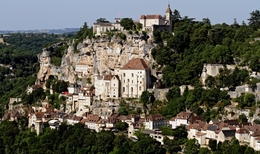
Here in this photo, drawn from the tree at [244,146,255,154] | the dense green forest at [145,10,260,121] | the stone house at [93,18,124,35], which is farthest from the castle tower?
the tree at [244,146,255,154]

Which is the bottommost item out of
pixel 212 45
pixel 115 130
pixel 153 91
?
pixel 115 130

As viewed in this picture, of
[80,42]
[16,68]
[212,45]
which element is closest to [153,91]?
[212,45]

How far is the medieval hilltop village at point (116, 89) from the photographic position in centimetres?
4893

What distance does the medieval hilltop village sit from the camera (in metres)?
48.9

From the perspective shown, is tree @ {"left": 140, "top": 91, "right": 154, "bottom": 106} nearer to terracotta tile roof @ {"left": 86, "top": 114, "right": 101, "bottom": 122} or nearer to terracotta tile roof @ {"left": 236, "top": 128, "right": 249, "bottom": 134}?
terracotta tile roof @ {"left": 86, "top": 114, "right": 101, "bottom": 122}

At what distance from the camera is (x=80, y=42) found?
6819 cm

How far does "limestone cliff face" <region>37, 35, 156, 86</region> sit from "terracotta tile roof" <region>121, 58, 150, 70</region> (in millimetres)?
2183

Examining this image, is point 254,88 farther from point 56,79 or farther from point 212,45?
point 56,79

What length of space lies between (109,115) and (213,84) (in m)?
10.7

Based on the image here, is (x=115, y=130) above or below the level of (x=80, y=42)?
below

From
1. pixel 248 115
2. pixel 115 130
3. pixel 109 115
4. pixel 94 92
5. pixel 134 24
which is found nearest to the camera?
pixel 248 115

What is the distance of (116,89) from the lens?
191 ft

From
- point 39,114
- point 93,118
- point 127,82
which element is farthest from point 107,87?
point 39,114

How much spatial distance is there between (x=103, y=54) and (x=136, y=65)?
6.94m
